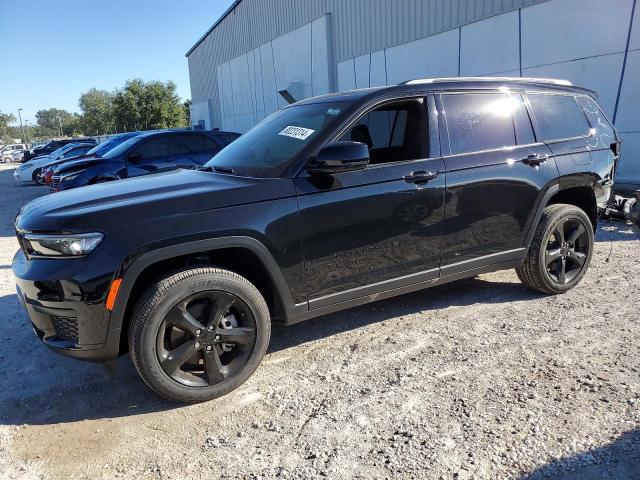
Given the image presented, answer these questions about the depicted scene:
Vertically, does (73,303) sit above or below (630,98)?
below

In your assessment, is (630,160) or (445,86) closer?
(445,86)

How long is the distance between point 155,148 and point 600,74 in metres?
8.65

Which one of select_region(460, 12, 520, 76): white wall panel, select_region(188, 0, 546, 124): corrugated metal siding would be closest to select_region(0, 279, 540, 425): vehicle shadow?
select_region(460, 12, 520, 76): white wall panel

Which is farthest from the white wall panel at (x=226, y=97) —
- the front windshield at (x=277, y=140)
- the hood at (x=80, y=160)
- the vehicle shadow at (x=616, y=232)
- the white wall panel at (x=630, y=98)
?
the front windshield at (x=277, y=140)

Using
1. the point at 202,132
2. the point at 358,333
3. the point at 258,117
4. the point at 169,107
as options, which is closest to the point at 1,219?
the point at 202,132

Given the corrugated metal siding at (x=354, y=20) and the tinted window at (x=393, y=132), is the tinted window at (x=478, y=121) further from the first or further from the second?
the corrugated metal siding at (x=354, y=20)

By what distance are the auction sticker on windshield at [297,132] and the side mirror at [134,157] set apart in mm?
6666

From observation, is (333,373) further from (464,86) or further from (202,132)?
(202,132)

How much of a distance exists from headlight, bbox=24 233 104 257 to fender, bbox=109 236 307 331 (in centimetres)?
24

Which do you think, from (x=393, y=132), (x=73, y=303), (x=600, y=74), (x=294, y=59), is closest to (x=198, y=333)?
(x=73, y=303)

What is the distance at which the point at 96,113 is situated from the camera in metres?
76.4

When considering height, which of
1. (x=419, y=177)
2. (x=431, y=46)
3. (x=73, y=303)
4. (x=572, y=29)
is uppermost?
(x=431, y=46)

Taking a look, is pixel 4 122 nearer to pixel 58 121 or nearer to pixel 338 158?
pixel 58 121

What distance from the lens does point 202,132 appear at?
10023mm
